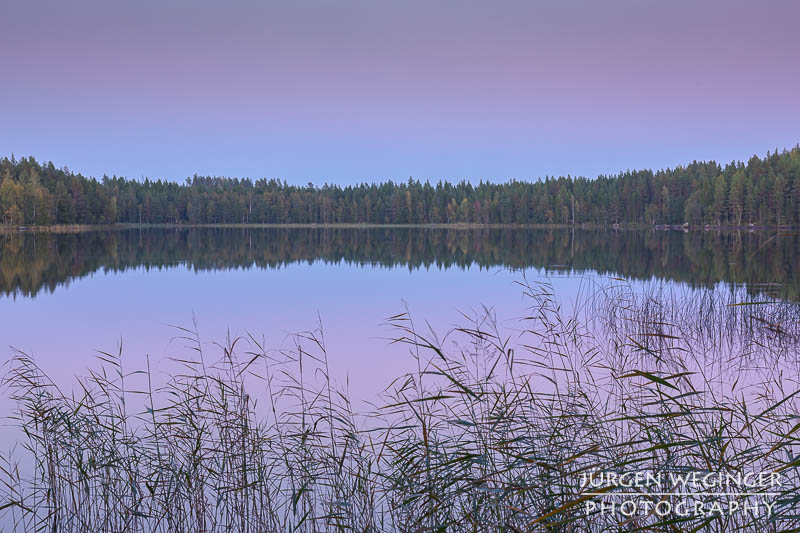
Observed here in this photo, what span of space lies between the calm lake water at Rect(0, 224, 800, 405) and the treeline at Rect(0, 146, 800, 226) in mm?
82671

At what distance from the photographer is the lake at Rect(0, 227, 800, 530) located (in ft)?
22.0

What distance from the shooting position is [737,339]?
52.7ft

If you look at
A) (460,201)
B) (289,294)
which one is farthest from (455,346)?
(460,201)

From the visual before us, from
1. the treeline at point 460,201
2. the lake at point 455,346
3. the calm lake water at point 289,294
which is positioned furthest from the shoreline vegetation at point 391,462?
the treeline at point 460,201

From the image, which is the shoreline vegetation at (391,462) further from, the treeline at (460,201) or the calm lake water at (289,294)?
the treeline at (460,201)

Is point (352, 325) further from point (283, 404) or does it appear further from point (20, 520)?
point (20, 520)

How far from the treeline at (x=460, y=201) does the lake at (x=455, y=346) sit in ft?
278

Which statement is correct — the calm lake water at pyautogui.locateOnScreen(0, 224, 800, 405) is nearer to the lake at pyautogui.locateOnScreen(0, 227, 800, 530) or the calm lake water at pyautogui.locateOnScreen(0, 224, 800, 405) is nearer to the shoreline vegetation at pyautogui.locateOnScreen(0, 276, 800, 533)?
the lake at pyautogui.locateOnScreen(0, 227, 800, 530)

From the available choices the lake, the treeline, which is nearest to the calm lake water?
the lake

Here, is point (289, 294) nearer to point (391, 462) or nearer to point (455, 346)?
point (455, 346)

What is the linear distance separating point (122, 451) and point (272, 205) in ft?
622

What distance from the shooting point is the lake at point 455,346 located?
672 cm

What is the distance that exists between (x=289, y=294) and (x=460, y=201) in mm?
172358

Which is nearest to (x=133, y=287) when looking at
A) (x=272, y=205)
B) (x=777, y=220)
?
(x=777, y=220)
